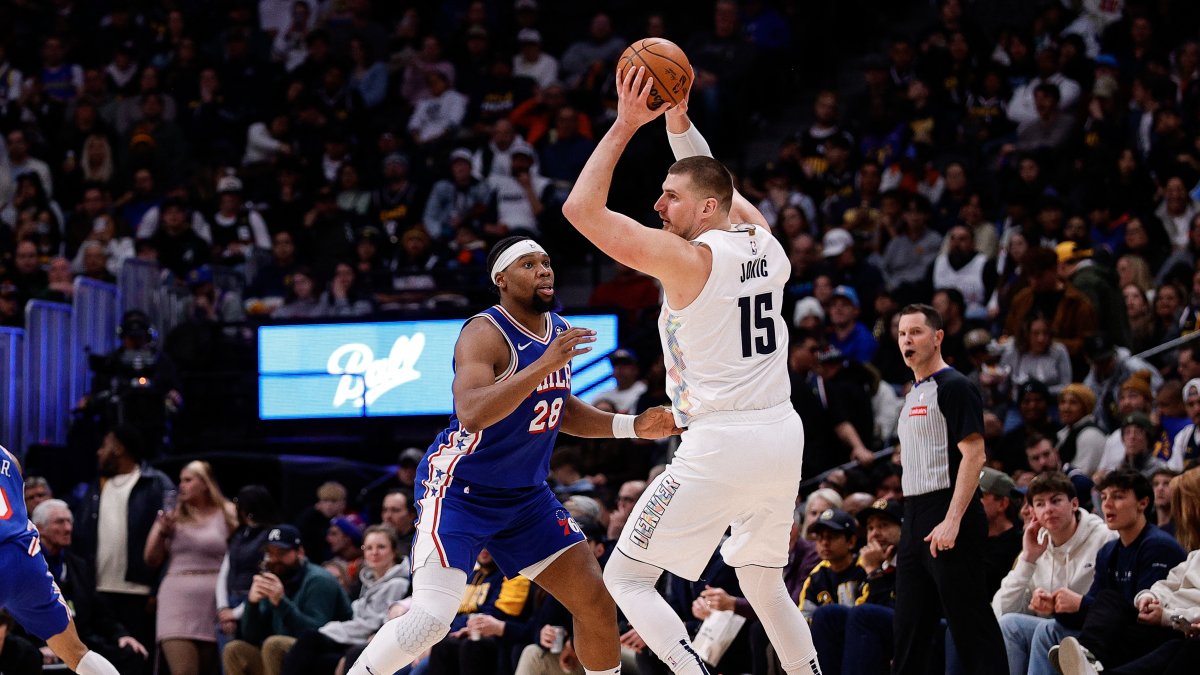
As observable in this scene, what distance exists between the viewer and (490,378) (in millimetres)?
6828

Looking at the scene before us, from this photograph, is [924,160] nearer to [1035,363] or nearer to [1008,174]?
[1008,174]

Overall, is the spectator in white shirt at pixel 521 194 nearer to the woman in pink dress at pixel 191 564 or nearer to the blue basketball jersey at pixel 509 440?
the woman in pink dress at pixel 191 564

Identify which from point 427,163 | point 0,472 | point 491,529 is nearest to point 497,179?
point 427,163

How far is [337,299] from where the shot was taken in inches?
623

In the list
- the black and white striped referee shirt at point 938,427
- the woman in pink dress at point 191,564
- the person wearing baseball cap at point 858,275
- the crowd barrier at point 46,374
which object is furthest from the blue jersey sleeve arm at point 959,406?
the crowd barrier at point 46,374

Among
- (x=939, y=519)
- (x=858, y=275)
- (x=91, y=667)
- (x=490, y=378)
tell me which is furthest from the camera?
A: (x=858, y=275)

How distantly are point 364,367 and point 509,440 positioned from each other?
326 inches

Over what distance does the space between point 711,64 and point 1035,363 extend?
6.76 meters

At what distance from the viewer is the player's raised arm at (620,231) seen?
6.21 m

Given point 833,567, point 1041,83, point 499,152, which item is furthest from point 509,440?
point 499,152

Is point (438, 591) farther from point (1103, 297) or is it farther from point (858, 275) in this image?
point (858, 275)

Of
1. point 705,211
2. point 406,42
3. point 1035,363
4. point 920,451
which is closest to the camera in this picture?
point 705,211

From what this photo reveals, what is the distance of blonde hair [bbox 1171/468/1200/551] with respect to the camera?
27.9ft

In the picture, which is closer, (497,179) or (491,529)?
(491,529)
